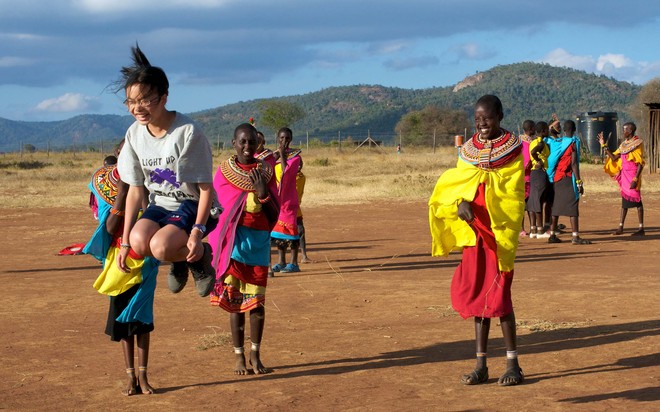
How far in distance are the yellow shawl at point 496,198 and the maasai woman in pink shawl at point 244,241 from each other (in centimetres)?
150

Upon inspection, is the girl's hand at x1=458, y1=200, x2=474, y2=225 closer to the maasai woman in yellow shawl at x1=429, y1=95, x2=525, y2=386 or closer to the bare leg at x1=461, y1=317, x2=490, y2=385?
the maasai woman in yellow shawl at x1=429, y1=95, x2=525, y2=386

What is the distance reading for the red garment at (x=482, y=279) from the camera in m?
6.79

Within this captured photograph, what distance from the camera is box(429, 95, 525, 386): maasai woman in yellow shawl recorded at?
22.4 ft

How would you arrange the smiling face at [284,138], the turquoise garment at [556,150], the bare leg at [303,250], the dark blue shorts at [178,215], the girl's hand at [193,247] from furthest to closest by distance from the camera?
the turquoise garment at [556,150] < the bare leg at [303,250] < the smiling face at [284,138] < the dark blue shorts at [178,215] < the girl's hand at [193,247]

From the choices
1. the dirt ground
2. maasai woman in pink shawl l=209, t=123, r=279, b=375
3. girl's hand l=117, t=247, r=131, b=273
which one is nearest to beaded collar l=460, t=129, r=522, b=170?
the dirt ground

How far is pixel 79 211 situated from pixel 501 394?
66.0 feet

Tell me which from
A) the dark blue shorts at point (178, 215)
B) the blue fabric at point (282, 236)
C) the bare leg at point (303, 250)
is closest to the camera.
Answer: the dark blue shorts at point (178, 215)

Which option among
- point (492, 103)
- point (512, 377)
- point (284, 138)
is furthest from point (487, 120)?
point (284, 138)

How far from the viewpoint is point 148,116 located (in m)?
6.00

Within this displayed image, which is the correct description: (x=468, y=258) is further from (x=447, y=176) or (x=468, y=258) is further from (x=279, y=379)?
(x=279, y=379)

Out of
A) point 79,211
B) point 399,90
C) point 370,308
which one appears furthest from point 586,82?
point 370,308

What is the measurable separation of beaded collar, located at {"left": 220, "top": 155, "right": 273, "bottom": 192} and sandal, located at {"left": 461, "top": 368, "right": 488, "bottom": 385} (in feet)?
7.22

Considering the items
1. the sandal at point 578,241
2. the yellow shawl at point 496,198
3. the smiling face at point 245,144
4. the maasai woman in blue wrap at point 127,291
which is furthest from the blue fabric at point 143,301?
the sandal at point 578,241

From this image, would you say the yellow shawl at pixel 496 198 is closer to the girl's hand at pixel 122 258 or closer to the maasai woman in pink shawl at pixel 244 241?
the maasai woman in pink shawl at pixel 244 241
